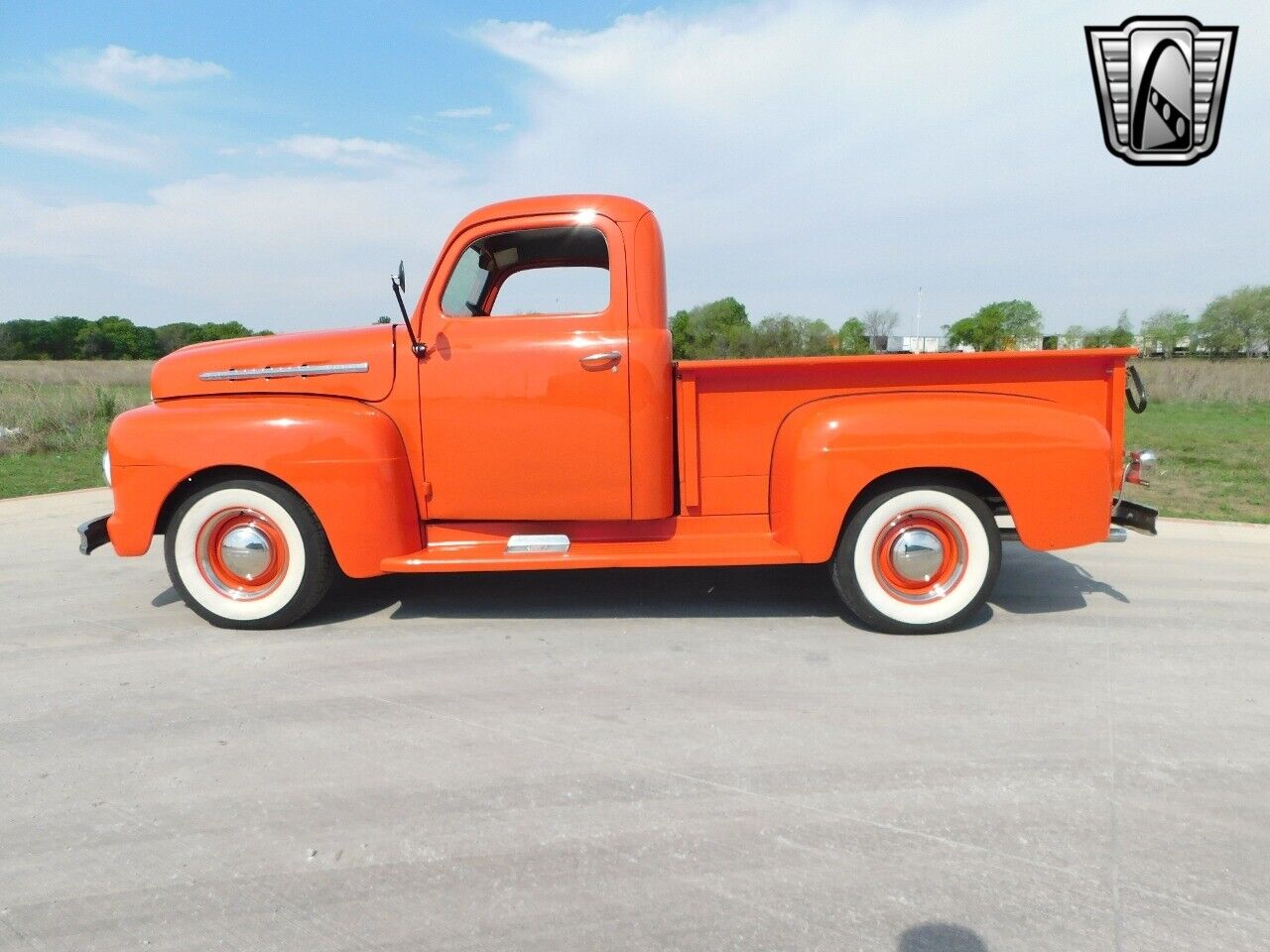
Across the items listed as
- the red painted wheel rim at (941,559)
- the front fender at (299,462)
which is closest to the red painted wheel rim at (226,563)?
the front fender at (299,462)

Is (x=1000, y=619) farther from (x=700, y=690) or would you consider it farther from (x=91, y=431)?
(x=91, y=431)

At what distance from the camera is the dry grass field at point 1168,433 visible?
304 inches

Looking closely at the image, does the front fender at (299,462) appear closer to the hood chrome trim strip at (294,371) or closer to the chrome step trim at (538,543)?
the hood chrome trim strip at (294,371)

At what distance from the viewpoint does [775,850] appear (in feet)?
6.90

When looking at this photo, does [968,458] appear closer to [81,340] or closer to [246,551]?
[246,551]

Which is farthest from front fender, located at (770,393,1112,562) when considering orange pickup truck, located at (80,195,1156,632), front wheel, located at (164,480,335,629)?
front wheel, located at (164,480,335,629)

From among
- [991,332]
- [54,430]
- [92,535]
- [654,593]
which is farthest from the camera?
[991,332]

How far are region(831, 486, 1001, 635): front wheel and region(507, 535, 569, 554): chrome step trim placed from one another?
130 cm

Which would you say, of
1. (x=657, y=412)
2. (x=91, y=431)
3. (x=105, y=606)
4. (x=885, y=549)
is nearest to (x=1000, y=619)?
(x=885, y=549)

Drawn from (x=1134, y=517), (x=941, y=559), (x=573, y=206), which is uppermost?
(x=573, y=206)

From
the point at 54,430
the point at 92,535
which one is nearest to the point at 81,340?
the point at 54,430

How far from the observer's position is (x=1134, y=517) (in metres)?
3.85

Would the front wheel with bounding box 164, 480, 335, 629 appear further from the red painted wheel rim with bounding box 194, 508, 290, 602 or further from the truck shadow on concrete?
the truck shadow on concrete

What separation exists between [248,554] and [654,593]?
207cm
